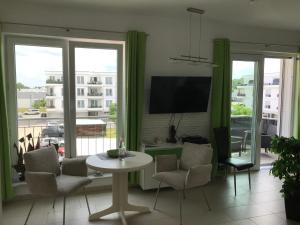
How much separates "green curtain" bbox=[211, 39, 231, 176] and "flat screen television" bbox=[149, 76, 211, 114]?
0.17m

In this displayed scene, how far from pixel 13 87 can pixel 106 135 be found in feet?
4.82

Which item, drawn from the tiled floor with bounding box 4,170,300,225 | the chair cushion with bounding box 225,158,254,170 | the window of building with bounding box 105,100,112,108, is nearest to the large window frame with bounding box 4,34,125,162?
the window of building with bounding box 105,100,112,108

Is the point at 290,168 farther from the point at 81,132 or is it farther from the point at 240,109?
the point at 81,132

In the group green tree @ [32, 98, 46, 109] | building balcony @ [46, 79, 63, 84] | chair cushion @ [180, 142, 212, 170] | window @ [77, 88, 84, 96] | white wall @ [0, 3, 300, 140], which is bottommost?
chair cushion @ [180, 142, 212, 170]

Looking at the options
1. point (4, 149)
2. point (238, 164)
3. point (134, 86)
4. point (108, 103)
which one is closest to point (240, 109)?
point (238, 164)

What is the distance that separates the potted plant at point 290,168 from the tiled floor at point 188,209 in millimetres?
219

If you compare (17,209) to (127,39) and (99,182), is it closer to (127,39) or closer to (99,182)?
(99,182)

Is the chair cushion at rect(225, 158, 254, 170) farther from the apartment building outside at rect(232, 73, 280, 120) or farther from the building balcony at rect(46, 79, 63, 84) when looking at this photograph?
the building balcony at rect(46, 79, 63, 84)

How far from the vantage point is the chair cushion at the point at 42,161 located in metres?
2.93

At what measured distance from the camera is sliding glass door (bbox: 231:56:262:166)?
473 cm

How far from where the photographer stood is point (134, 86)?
3822 mm

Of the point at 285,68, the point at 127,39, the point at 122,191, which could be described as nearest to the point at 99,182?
the point at 122,191

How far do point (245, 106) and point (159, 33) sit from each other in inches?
83.2

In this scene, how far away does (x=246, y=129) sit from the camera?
493 cm
